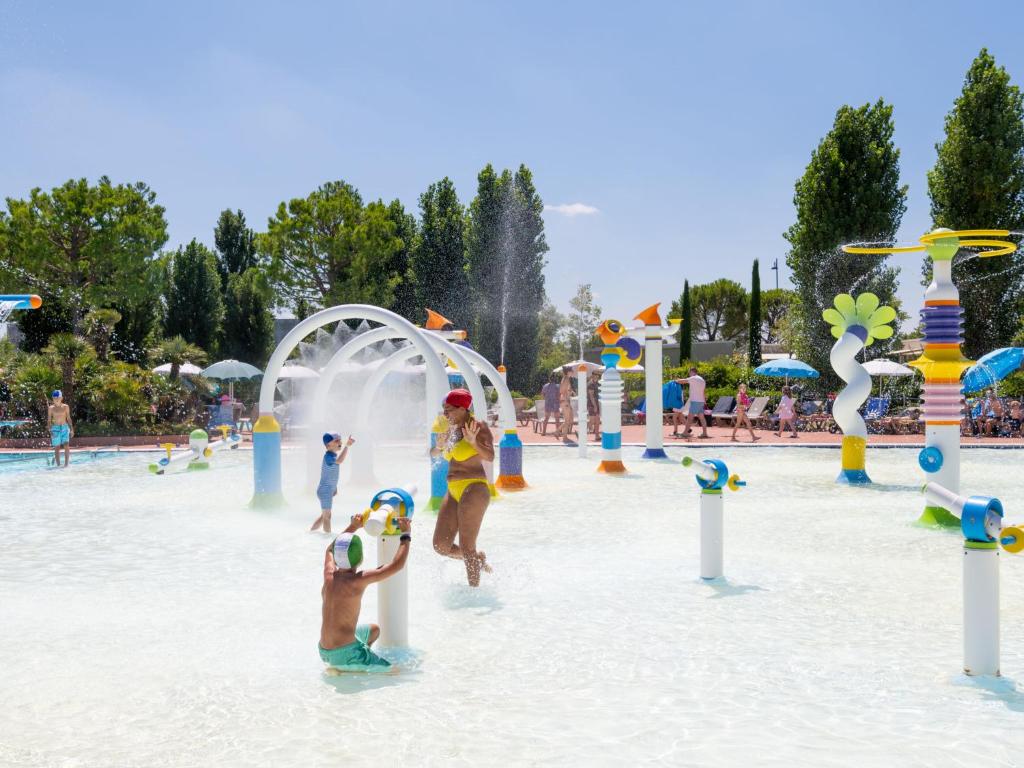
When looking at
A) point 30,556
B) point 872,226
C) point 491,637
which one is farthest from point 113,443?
point 872,226

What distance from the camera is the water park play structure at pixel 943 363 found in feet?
28.8

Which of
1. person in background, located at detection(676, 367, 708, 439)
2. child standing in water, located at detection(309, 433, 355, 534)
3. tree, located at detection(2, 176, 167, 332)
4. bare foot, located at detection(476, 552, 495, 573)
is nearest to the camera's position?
bare foot, located at detection(476, 552, 495, 573)

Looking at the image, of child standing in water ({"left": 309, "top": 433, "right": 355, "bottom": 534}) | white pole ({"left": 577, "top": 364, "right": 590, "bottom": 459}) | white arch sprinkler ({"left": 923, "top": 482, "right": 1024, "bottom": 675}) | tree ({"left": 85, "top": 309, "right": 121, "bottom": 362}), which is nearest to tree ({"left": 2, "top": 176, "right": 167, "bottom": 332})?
tree ({"left": 85, "top": 309, "right": 121, "bottom": 362})

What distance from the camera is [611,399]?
1469cm

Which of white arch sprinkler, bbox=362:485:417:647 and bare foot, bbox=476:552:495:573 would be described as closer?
white arch sprinkler, bbox=362:485:417:647

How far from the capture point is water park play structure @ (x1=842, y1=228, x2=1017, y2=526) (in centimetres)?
878

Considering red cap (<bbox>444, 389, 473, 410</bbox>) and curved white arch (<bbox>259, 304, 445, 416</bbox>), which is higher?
curved white arch (<bbox>259, 304, 445, 416</bbox>)

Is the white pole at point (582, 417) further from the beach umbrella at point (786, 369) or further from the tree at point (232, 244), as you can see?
the tree at point (232, 244)

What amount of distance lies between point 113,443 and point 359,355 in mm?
6289

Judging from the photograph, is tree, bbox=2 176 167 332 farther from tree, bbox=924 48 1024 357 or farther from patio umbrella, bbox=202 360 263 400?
tree, bbox=924 48 1024 357

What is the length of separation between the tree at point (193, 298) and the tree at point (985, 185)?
31.4 meters

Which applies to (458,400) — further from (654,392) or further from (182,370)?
(182,370)

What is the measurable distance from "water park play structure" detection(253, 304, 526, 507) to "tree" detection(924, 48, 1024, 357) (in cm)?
2292

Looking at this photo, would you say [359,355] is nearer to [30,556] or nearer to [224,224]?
[30,556]
